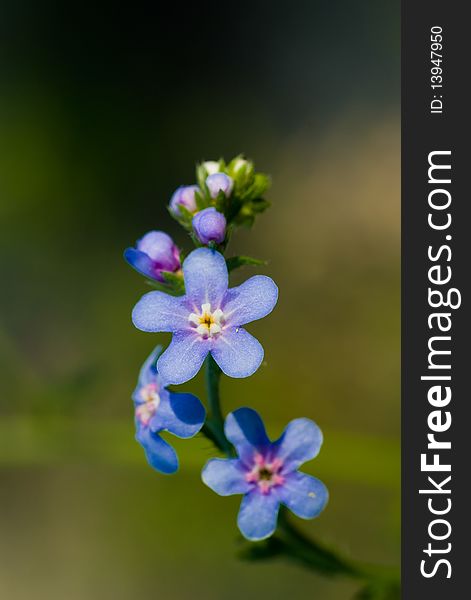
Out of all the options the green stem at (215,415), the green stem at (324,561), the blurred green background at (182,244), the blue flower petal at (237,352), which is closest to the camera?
the blue flower petal at (237,352)

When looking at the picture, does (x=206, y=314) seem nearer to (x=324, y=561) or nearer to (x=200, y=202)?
(x=200, y=202)

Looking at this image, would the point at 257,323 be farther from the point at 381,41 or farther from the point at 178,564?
the point at 381,41

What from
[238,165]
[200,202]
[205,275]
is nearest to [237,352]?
[205,275]

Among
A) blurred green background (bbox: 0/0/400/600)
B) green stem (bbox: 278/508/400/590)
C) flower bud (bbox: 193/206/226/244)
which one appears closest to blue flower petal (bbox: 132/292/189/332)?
flower bud (bbox: 193/206/226/244)

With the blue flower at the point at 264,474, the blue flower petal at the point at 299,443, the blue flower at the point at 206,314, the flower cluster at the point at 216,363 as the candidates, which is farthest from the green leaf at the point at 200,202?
the blue flower petal at the point at 299,443

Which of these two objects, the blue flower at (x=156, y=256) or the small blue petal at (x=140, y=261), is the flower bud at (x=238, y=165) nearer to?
the blue flower at (x=156, y=256)

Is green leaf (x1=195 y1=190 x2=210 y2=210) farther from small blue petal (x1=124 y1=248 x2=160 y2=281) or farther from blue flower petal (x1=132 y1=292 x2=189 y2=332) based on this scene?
blue flower petal (x1=132 y1=292 x2=189 y2=332)
